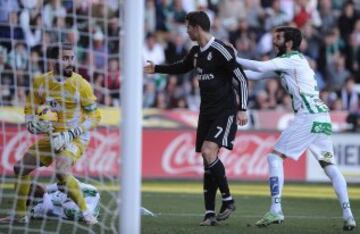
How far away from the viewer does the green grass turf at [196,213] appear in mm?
9508

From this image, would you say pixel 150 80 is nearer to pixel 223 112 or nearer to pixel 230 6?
pixel 230 6

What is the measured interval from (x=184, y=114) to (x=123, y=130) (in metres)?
11.5

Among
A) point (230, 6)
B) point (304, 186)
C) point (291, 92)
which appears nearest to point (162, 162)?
point (304, 186)

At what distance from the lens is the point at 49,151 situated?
985cm

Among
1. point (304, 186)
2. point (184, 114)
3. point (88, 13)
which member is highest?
point (88, 13)

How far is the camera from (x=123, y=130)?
7215 millimetres

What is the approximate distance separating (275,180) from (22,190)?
2.66 m

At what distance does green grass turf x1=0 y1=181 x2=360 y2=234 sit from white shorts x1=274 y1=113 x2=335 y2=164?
770 millimetres

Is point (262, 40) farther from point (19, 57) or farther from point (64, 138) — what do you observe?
point (64, 138)

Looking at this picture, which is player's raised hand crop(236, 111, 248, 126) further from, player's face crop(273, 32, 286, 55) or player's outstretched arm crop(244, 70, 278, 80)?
player's face crop(273, 32, 286, 55)

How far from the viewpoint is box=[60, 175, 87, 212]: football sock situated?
949 cm

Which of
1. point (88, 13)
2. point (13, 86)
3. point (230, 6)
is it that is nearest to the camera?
point (88, 13)

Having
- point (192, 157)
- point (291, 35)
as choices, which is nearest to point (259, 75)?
point (291, 35)

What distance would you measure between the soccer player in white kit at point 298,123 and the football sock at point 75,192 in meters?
1.89
